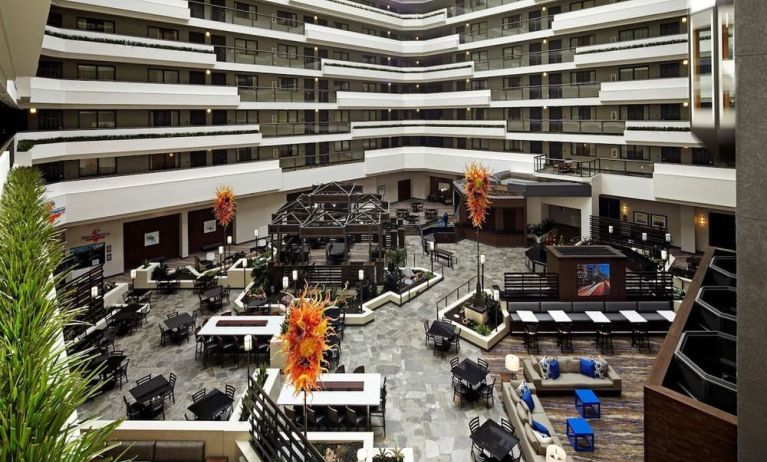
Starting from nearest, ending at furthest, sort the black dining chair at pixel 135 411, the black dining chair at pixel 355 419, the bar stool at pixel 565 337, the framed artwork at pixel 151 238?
the black dining chair at pixel 355 419
the black dining chair at pixel 135 411
the bar stool at pixel 565 337
the framed artwork at pixel 151 238

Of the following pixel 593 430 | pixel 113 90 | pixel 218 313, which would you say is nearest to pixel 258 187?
pixel 113 90

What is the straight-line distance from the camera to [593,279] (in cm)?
2050

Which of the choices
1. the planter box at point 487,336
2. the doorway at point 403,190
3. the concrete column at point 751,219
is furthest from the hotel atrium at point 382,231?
the doorway at point 403,190

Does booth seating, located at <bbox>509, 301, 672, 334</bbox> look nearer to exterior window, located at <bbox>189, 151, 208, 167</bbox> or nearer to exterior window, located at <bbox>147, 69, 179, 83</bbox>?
exterior window, located at <bbox>189, 151, 208, 167</bbox>

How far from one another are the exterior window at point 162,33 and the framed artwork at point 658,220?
112ft

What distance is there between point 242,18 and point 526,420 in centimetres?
3212

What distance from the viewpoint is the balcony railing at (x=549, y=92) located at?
3288cm

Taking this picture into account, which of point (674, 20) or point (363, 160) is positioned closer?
point (674, 20)

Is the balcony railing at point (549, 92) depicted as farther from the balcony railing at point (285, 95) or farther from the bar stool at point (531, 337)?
the bar stool at point (531, 337)

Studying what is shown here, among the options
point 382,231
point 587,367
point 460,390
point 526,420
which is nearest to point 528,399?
point 526,420

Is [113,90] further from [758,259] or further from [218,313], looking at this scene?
[758,259]

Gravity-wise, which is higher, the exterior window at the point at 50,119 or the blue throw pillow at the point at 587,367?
the exterior window at the point at 50,119

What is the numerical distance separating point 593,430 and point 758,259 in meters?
10.3

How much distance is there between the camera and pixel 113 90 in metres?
25.2
